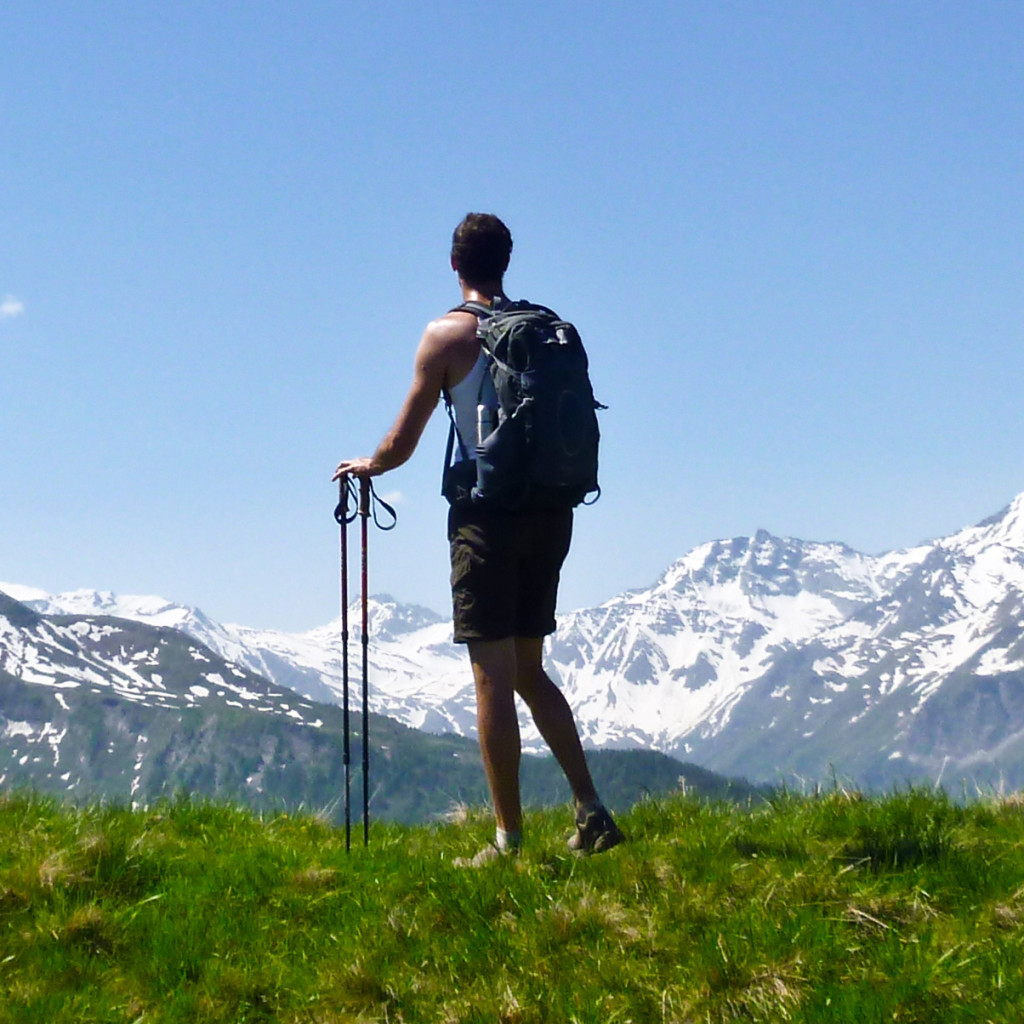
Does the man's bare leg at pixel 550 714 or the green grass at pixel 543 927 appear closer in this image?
the green grass at pixel 543 927

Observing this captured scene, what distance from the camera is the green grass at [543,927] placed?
5.27 meters

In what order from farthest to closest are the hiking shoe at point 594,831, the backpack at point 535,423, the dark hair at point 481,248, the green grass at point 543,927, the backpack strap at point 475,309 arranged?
the dark hair at point 481,248
the backpack strap at point 475,309
the hiking shoe at point 594,831
the backpack at point 535,423
the green grass at point 543,927

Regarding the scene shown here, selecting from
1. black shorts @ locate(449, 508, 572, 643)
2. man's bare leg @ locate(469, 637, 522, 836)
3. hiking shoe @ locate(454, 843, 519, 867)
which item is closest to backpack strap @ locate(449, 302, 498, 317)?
black shorts @ locate(449, 508, 572, 643)

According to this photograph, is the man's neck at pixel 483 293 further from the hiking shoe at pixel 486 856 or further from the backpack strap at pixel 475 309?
the hiking shoe at pixel 486 856

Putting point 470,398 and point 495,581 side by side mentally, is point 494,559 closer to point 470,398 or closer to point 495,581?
point 495,581

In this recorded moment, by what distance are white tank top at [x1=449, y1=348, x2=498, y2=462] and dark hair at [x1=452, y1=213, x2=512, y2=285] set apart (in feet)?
2.41

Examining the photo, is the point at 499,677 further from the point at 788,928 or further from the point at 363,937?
the point at 788,928

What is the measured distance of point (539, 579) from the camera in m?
8.12

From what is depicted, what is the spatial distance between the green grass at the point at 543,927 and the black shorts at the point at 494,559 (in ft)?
4.73

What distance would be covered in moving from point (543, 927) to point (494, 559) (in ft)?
8.08

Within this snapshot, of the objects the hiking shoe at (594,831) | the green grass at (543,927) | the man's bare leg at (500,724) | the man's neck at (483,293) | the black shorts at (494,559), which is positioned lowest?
the green grass at (543,927)

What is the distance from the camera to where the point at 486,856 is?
763 cm

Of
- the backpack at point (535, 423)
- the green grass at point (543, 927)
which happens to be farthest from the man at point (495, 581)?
the green grass at point (543, 927)

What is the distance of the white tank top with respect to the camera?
7.79 metres
